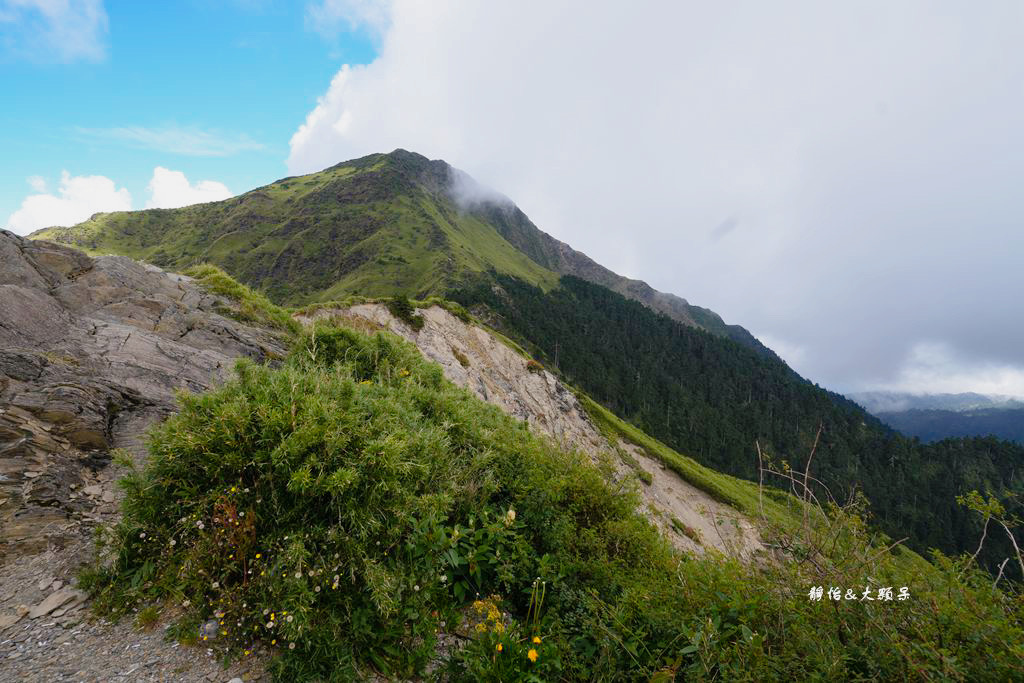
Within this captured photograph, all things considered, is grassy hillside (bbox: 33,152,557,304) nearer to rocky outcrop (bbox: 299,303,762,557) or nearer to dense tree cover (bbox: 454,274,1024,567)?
dense tree cover (bbox: 454,274,1024,567)

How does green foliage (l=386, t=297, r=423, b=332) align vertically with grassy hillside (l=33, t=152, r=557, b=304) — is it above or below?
below

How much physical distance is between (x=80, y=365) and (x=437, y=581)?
27.2 feet

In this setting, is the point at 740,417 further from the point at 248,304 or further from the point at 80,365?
the point at 80,365

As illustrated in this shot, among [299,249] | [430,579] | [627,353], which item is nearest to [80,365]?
[430,579]

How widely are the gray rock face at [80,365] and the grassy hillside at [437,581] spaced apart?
73.1 inches

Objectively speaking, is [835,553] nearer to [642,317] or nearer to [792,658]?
[792,658]

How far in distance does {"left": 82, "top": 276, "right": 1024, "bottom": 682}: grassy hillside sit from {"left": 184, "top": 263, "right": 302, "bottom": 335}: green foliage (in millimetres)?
10181

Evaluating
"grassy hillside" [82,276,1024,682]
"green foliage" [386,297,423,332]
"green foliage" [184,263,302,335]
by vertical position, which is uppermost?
"green foliage" [386,297,423,332]

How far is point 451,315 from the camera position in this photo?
43312 mm

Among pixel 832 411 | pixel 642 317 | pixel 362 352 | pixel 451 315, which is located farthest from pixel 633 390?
pixel 362 352

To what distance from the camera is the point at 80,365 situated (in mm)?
7797

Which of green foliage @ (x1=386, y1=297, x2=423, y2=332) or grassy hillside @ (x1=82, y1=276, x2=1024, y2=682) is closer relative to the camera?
grassy hillside @ (x1=82, y1=276, x2=1024, y2=682)

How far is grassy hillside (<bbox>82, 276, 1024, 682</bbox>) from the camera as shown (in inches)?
146

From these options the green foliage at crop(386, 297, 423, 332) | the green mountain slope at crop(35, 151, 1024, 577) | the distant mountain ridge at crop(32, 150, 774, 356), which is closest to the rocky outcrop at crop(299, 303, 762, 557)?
the green foliage at crop(386, 297, 423, 332)
